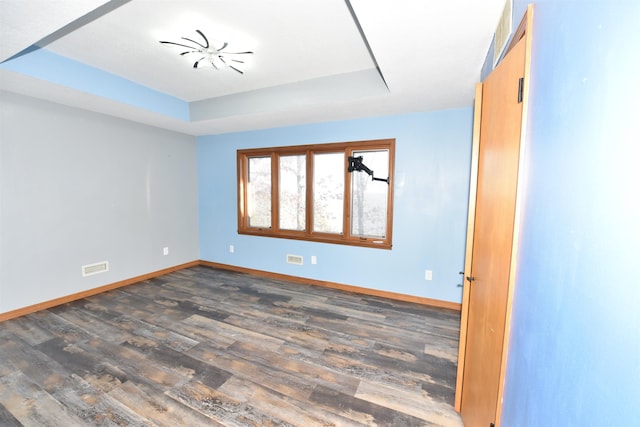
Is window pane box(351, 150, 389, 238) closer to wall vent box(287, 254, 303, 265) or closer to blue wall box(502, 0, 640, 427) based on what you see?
wall vent box(287, 254, 303, 265)

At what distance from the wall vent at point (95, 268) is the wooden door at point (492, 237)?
4.37 meters

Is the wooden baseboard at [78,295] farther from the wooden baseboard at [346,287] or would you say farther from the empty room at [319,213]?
the wooden baseboard at [346,287]

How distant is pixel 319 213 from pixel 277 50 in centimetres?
223

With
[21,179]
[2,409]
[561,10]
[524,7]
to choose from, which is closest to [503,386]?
[561,10]

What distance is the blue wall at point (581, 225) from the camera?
0.44 meters

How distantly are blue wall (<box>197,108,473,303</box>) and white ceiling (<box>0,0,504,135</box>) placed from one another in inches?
9.7

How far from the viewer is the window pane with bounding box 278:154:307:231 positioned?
4102 mm

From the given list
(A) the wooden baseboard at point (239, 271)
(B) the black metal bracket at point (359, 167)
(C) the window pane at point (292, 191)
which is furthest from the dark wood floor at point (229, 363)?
(B) the black metal bracket at point (359, 167)

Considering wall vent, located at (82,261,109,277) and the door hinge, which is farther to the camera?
wall vent, located at (82,261,109,277)

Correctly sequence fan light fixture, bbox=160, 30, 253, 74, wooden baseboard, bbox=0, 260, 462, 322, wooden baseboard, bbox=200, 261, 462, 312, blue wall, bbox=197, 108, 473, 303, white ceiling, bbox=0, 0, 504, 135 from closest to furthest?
white ceiling, bbox=0, 0, 504, 135 → fan light fixture, bbox=160, 30, 253, 74 → wooden baseboard, bbox=0, 260, 462, 322 → blue wall, bbox=197, 108, 473, 303 → wooden baseboard, bbox=200, 261, 462, 312

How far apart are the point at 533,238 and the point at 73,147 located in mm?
4581

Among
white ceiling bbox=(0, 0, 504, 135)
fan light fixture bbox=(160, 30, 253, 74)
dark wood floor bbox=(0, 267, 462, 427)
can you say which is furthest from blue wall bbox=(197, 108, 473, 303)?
fan light fixture bbox=(160, 30, 253, 74)

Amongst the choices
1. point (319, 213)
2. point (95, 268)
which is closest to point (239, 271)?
point (319, 213)

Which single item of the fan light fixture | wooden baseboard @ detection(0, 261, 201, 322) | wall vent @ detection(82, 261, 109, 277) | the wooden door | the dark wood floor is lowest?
the dark wood floor
